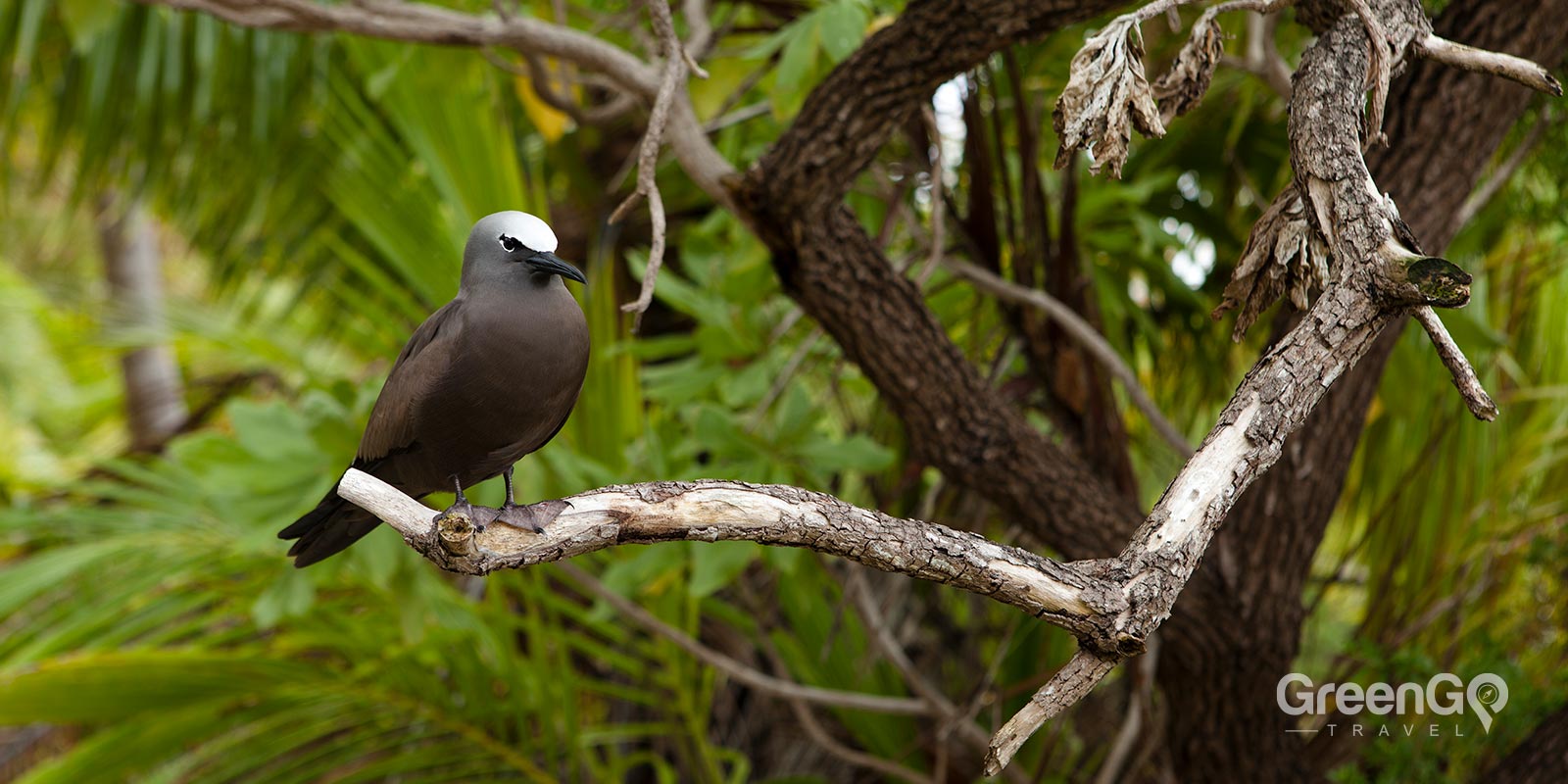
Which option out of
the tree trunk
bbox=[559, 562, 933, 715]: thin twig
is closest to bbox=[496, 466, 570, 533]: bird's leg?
bbox=[559, 562, 933, 715]: thin twig

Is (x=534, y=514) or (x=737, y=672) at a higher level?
(x=534, y=514)

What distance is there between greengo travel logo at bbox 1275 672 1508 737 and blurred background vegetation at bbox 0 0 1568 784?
0.04 metres

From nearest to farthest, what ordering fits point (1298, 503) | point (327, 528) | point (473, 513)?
1. point (473, 513)
2. point (327, 528)
3. point (1298, 503)

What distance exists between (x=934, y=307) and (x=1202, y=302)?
62cm

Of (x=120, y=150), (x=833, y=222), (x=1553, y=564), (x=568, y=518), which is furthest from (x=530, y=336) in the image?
(x=120, y=150)

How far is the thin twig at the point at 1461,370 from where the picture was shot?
1.04 meters

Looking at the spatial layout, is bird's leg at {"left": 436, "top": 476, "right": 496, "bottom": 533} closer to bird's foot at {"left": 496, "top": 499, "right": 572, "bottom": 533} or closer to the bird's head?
bird's foot at {"left": 496, "top": 499, "right": 572, "bottom": 533}

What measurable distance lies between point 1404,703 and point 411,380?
2032 millimetres

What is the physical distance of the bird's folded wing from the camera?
44.1 inches

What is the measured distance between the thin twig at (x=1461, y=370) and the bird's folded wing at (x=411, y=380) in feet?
2.77

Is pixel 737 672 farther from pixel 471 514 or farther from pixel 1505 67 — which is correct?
pixel 1505 67

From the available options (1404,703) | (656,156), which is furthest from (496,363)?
(1404,703)

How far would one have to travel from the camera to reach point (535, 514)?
3.42ft

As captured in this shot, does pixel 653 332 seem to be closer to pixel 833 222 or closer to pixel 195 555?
pixel 195 555
